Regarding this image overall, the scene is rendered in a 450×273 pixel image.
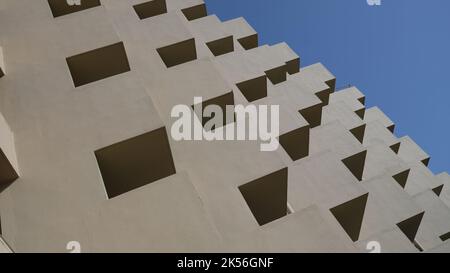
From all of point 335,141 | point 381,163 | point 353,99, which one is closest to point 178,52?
point 335,141

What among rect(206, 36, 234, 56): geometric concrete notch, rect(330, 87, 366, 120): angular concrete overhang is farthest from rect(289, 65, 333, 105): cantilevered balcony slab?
rect(206, 36, 234, 56): geometric concrete notch

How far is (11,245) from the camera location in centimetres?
525

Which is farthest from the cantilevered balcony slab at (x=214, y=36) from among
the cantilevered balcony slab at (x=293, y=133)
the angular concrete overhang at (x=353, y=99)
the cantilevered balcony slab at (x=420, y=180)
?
the cantilevered balcony slab at (x=420, y=180)

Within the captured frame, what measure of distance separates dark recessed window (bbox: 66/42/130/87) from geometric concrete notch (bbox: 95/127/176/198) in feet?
10.1

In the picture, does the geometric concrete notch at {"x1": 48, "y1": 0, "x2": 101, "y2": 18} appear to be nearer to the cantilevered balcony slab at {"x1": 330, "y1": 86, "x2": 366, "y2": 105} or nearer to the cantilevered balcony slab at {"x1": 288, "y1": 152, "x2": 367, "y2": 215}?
the cantilevered balcony slab at {"x1": 288, "y1": 152, "x2": 367, "y2": 215}

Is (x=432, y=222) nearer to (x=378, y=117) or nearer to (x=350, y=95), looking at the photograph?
(x=350, y=95)

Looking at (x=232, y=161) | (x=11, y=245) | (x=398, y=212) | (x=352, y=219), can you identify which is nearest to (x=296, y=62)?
(x=398, y=212)

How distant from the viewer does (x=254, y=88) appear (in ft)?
42.2

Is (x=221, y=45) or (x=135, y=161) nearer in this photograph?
(x=135, y=161)

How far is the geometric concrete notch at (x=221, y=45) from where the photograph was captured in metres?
15.4

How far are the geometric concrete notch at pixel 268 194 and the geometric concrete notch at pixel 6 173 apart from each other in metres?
3.76

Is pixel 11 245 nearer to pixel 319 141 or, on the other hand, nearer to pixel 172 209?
pixel 172 209

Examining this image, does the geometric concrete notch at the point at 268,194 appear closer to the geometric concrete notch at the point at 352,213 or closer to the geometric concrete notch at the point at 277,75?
the geometric concrete notch at the point at 352,213

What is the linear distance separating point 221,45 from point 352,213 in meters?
8.75
